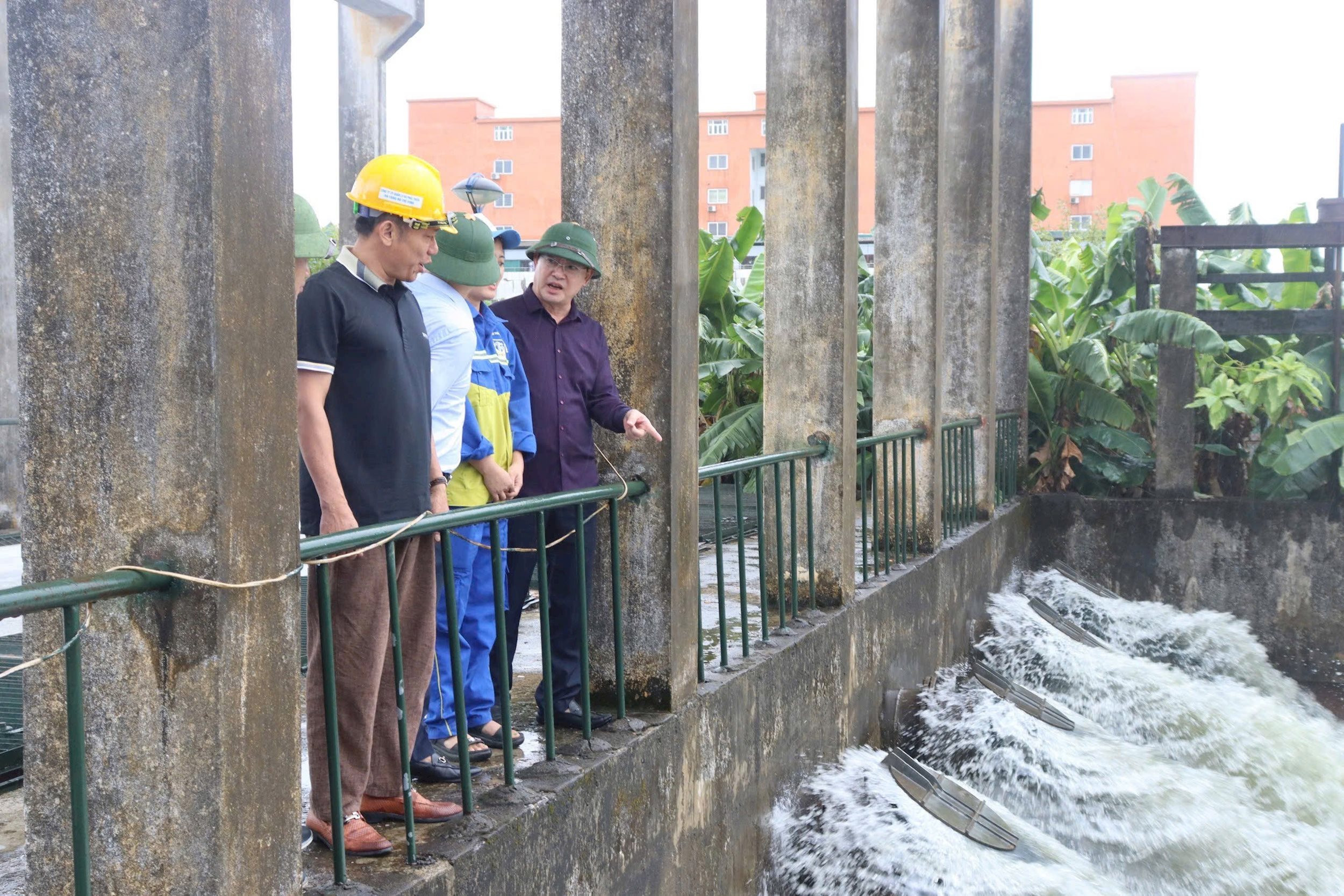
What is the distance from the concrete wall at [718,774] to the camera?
131 inches

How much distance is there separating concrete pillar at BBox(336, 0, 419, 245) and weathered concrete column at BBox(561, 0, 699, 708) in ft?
23.4

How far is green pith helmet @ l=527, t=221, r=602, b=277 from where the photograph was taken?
13.2 feet

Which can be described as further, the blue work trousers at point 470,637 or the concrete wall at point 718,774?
the blue work trousers at point 470,637

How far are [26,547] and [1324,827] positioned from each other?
668cm

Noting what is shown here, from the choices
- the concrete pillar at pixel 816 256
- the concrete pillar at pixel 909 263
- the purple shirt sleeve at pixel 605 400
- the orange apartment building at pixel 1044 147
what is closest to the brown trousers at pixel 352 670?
the purple shirt sleeve at pixel 605 400

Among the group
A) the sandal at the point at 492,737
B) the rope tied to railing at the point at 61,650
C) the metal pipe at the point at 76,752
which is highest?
the rope tied to railing at the point at 61,650

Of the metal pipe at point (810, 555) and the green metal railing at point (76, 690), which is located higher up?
the green metal railing at point (76, 690)

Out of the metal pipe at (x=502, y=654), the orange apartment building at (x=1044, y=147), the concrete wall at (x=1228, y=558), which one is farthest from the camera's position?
the orange apartment building at (x=1044, y=147)

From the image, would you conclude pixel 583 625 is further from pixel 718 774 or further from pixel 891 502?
pixel 891 502

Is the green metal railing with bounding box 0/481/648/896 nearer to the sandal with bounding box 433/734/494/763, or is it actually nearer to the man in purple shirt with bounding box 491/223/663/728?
the man in purple shirt with bounding box 491/223/663/728

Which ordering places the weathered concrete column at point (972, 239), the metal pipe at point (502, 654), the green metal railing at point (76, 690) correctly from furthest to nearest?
the weathered concrete column at point (972, 239) → the metal pipe at point (502, 654) → the green metal railing at point (76, 690)

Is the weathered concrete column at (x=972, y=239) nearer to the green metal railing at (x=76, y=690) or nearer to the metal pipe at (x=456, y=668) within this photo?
the metal pipe at (x=456, y=668)

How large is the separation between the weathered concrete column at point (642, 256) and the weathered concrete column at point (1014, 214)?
7.58m

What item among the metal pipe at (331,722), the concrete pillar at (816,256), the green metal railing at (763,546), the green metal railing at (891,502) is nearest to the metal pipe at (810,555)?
the green metal railing at (763,546)
